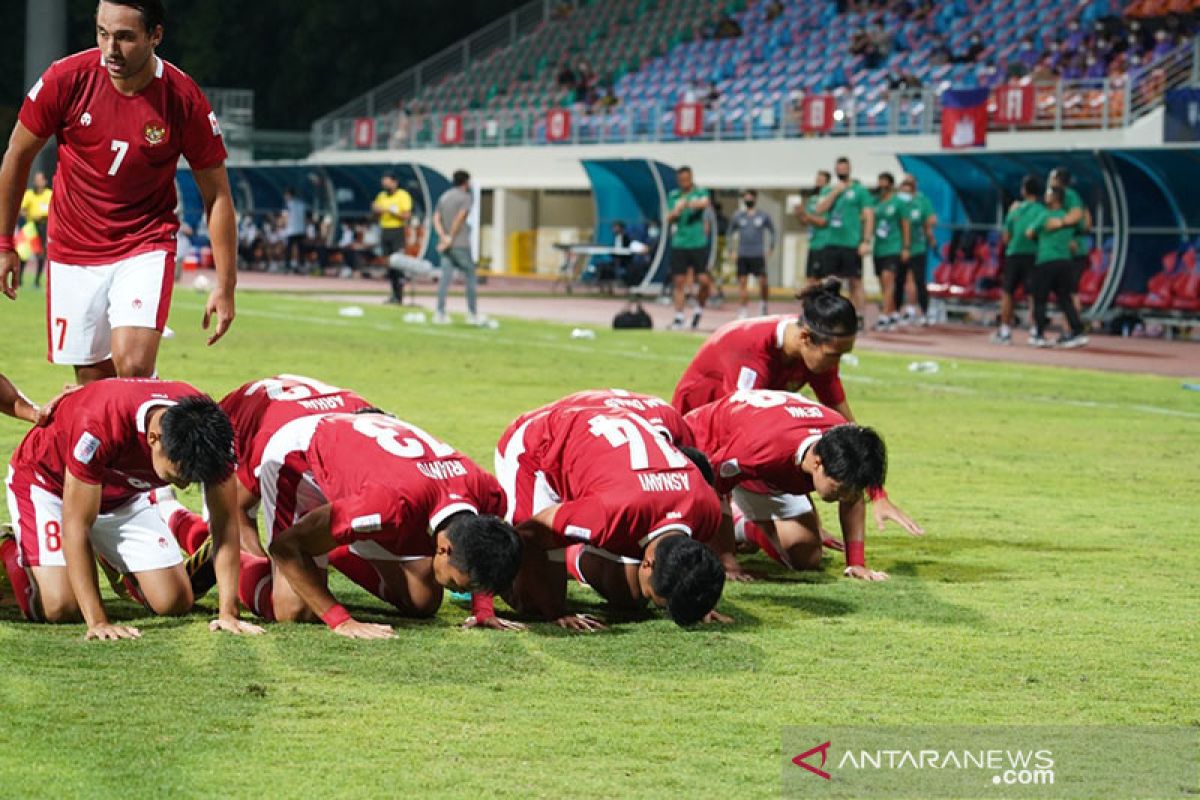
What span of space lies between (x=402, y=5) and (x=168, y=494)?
51.8 meters

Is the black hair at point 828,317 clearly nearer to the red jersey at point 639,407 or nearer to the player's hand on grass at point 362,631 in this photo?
the red jersey at point 639,407

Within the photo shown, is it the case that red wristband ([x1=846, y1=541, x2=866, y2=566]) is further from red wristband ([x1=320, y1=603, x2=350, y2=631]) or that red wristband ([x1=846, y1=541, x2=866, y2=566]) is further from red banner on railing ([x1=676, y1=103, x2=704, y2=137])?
red banner on railing ([x1=676, y1=103, x2=704, y2=137])

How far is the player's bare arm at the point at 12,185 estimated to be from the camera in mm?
7148

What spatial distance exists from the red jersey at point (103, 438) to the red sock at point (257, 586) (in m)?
0.46

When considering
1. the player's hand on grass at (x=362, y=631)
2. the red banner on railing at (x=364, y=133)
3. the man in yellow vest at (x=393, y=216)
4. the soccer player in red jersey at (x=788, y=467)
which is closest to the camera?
the player's hand on grass at (x=362, y=631)

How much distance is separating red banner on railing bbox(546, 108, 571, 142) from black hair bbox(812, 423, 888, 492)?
36547mm

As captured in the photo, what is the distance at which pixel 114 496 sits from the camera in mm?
6465

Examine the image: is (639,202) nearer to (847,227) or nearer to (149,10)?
(847,227)

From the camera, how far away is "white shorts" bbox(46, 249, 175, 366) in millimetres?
7258

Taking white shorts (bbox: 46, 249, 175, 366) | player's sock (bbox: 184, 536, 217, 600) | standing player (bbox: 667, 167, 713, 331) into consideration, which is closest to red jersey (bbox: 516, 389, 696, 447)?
player's sock (bbox: 184, 536, 217, 600)

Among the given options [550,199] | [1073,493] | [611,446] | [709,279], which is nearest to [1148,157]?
[709,279]

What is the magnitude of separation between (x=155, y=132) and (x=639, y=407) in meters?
2.24

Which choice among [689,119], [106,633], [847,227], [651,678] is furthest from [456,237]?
[651,678]

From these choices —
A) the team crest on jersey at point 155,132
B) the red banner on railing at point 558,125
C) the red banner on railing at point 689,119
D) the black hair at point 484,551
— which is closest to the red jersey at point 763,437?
the black hair at point 484,551
